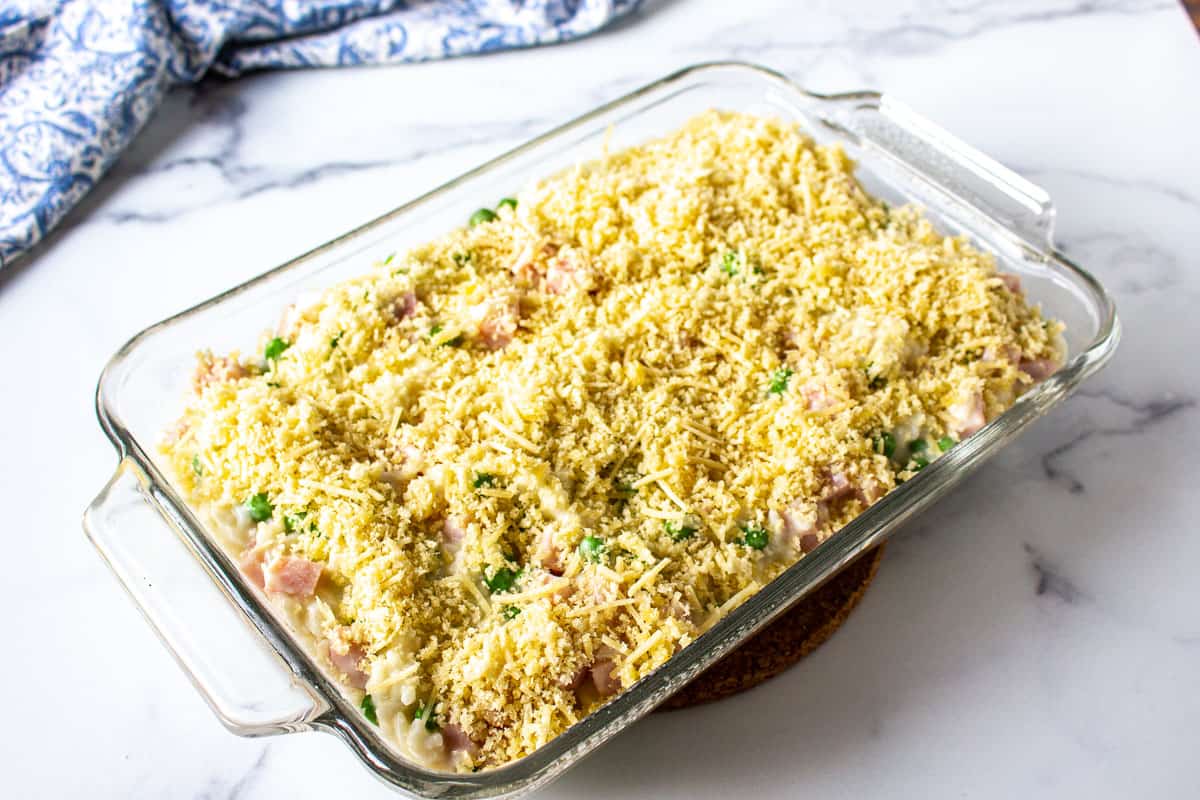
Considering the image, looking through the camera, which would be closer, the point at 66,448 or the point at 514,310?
the point at 514,310

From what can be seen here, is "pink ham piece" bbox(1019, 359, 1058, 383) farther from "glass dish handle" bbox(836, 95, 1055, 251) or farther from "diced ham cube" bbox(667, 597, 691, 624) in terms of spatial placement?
"diced ham cube" bbox(667, 597, 691, 624)

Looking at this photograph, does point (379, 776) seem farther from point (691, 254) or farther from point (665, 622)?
point (691, 254)

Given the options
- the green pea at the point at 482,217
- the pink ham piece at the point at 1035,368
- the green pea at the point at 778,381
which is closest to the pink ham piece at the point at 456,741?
the green pea at the point at 778,381

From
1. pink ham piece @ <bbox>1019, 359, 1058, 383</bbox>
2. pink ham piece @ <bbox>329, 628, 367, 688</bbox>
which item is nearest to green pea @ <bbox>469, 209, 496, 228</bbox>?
pink ham piece @ <bbox>329, 628, 367, 688</bbox>

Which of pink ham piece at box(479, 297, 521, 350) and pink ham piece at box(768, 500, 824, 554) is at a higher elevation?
pink ham piece at box(479, 297, 521, 350)

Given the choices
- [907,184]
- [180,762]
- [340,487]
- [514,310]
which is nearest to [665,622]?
[340,487]

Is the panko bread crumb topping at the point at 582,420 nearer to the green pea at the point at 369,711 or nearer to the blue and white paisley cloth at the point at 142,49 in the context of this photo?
the green pea at the point at 369,711
